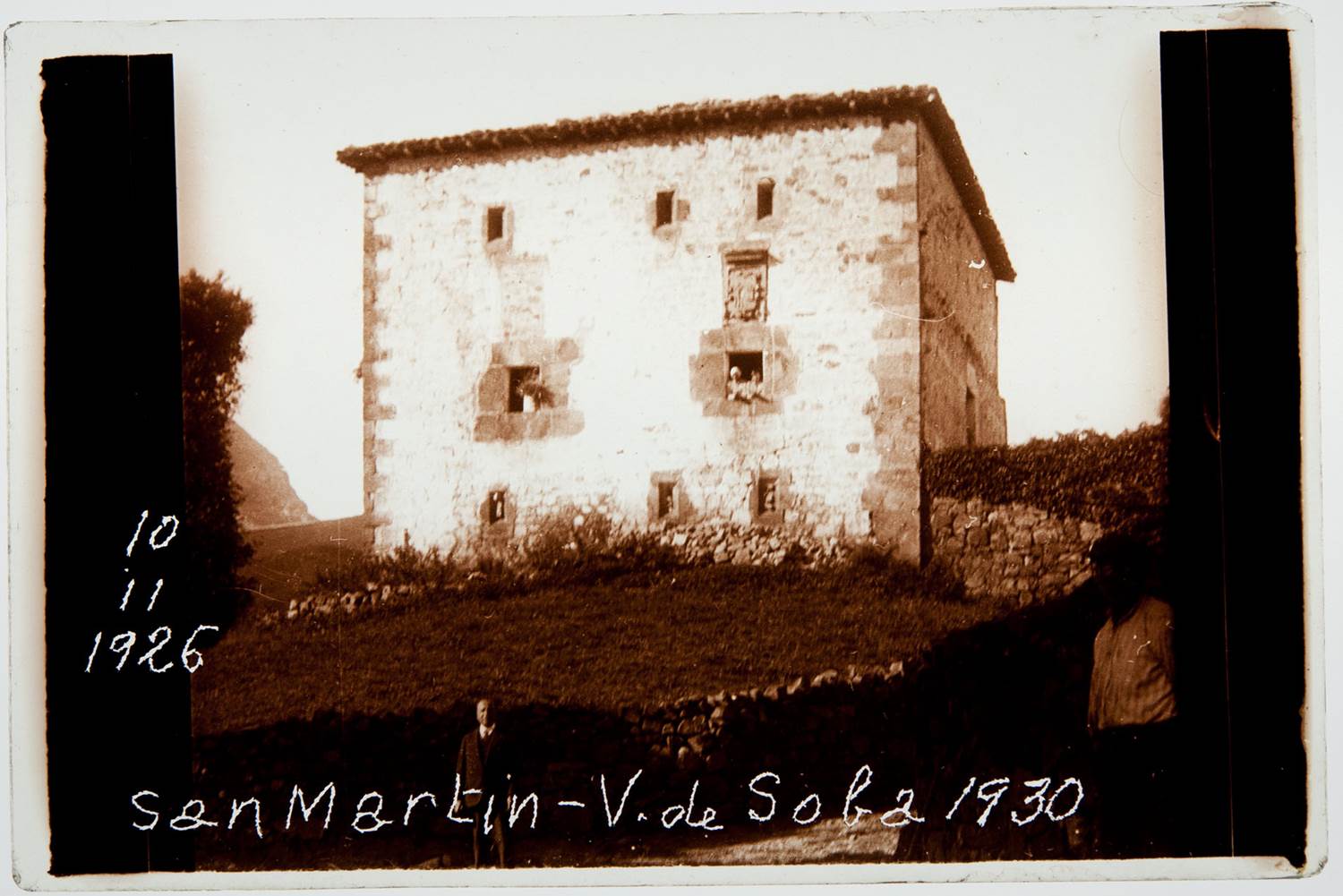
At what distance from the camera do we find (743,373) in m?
4.56

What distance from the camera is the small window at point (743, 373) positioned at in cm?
455

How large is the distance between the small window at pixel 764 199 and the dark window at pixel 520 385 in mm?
1024

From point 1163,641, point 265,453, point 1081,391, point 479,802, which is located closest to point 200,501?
point 265,453

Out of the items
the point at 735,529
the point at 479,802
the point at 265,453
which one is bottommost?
the point at 479,802

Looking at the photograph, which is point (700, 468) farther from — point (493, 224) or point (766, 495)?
point (493, 224)

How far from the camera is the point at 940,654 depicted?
4523 millimetres

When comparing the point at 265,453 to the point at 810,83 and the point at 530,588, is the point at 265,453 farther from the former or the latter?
the point at 810,83

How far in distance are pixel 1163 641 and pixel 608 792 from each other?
211 centimetres

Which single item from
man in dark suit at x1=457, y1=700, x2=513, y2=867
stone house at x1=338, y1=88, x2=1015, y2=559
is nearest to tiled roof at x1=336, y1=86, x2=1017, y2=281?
stone house at x1=338, y1=88, x2=1015, y2=559

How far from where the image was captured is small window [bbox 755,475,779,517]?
4.57 meters

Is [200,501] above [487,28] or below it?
below

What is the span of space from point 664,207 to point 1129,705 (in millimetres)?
2533

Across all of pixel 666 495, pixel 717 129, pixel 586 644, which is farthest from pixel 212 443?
pixel 717 129

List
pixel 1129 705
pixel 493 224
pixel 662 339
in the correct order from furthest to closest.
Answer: pixel 493 224
pixel 662 339
pixel 1129 705
